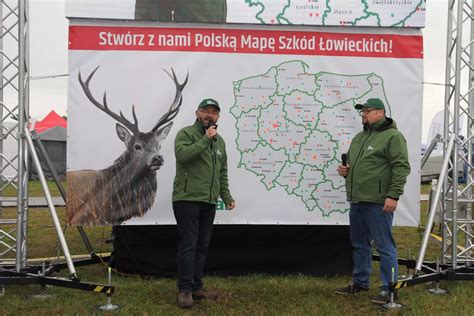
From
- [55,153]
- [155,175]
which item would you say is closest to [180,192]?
[155,175]

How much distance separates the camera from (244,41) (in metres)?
5.02

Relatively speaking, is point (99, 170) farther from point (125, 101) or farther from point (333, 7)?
point (333, 7)

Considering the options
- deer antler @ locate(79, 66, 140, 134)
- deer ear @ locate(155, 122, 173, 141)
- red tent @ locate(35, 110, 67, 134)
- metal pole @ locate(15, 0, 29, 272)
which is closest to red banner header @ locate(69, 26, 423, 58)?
deer antler @ locate(79, 66, 140, 134)

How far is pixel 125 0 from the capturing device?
16.1ft

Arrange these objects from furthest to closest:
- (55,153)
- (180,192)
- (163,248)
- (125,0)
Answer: (55,153) → (163,248) → (125,0) → (180,192)

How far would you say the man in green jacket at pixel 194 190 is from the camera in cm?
408

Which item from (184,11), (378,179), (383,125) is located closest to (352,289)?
(378,179)

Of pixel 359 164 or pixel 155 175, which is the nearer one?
pixel 359 164

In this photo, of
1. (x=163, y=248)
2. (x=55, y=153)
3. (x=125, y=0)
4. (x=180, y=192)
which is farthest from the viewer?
(x=55, y=153)

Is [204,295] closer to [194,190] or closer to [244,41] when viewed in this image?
[194,190]

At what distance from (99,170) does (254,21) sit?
2250 millimetres

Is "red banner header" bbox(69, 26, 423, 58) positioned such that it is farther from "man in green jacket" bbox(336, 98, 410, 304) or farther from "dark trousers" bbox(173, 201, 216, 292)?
"dark trousers" bbox(173, 201, 216, 292)

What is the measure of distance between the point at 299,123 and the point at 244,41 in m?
1.05

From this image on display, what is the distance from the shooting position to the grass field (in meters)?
4.19
